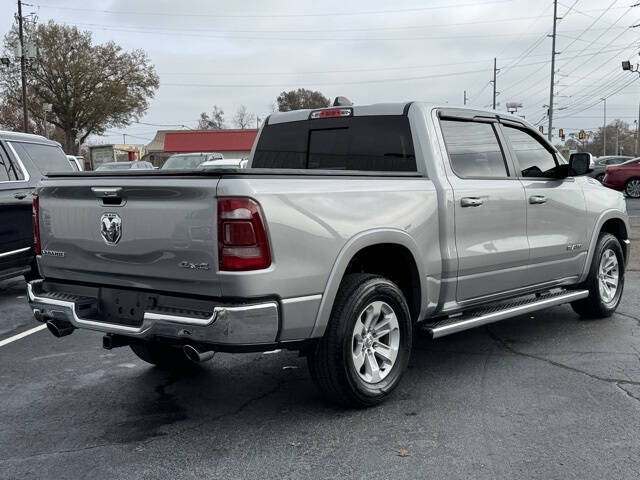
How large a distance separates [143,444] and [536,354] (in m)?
3.24

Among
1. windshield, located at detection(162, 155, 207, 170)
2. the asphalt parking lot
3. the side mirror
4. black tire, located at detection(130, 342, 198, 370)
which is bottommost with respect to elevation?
the asphalt parking lot

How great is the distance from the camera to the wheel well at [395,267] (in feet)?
14.6

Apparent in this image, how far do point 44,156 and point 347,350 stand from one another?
6.23 metres

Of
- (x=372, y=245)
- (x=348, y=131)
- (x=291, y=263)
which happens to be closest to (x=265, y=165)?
(x=348, y=131)

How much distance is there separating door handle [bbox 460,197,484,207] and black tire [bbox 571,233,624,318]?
203 cm

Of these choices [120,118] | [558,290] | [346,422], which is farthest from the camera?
[120,118]

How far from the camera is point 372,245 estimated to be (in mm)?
4250

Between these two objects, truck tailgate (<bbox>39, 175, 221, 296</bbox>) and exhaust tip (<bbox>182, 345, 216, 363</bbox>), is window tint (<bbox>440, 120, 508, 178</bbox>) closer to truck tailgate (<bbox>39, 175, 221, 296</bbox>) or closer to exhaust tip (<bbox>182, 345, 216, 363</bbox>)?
truck tailgate (<bbox>39, 175, 221, 296</bbox>)

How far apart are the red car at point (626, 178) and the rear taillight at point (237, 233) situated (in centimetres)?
2313

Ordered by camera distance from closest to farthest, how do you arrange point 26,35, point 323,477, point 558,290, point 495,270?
point 323,477 < point 495,270 < point 558,290 < point 26,35

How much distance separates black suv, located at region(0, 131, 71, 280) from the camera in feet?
25.5

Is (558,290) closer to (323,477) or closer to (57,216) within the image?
(323,477)

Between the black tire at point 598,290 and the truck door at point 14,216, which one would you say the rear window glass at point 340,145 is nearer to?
the black tire at point 598,290

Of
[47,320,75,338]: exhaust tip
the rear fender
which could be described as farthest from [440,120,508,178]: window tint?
[47,320,75,338]: exhaust tip
